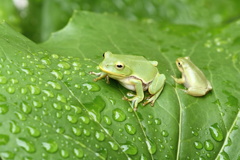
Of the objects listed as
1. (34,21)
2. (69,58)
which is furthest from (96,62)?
(34,21)

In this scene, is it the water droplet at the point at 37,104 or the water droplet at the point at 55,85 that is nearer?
the water droplet at the point at 37,104

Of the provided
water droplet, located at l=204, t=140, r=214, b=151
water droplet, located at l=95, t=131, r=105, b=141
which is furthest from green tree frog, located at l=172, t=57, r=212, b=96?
water droplet, located at l=95, t=131, r=105, b=141

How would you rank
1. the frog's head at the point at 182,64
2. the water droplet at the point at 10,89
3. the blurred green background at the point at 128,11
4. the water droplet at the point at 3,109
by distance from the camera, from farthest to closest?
1. the blurred green background at the point at 128,11
2. the frog's head at the point at 182,64
3. the water droplet at the point at 10,89
4. the water droplet at the point at 3,109

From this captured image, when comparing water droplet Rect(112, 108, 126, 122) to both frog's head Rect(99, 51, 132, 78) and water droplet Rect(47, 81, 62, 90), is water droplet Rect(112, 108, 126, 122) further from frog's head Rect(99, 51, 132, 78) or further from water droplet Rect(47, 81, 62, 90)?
water droplet Rect(47, 81, 62, 90)

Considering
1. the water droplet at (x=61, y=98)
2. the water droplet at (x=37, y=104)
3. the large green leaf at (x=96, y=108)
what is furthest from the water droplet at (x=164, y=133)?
the water droplet at (x=37, y=104)

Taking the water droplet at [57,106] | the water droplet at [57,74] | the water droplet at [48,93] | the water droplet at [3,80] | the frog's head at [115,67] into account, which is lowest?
the water droplet at [57,106]

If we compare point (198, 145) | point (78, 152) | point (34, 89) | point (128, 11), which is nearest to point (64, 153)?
point (78, 152)

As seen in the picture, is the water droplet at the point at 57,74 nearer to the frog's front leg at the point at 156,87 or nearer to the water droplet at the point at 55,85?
the water droplet at the point at 55,85

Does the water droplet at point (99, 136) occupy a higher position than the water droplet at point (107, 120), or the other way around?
the water droplet at point (107, 120)
